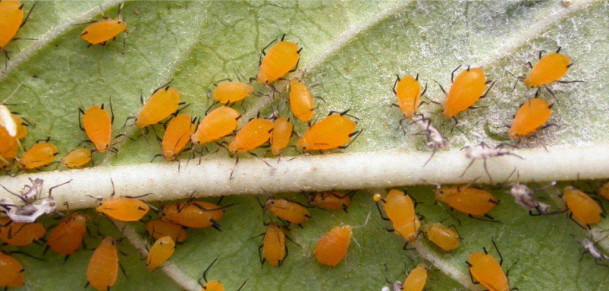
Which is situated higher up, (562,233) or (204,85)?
(204,85)

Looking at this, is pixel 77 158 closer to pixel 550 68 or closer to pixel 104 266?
pixel 104 266

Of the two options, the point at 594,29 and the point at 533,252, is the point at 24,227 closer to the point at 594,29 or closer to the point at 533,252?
the point at 533,252

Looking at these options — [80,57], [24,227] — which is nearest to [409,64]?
[80,57]

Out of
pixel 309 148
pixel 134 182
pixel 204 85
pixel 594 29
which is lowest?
pixel 134 182

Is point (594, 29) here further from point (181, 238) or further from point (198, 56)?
point (181, 238)

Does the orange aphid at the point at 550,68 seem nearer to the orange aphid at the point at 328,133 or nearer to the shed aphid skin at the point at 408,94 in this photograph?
the shed aphid skin at the point at 408,94

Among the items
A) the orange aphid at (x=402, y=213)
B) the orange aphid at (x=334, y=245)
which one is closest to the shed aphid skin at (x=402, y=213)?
the orange aphid at (x=402, y=213)

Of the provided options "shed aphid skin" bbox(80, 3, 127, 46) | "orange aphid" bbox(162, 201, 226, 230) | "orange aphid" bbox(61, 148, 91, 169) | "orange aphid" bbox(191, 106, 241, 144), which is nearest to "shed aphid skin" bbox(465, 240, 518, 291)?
"orange aphid" bbox(162, 201, 226, 230)
